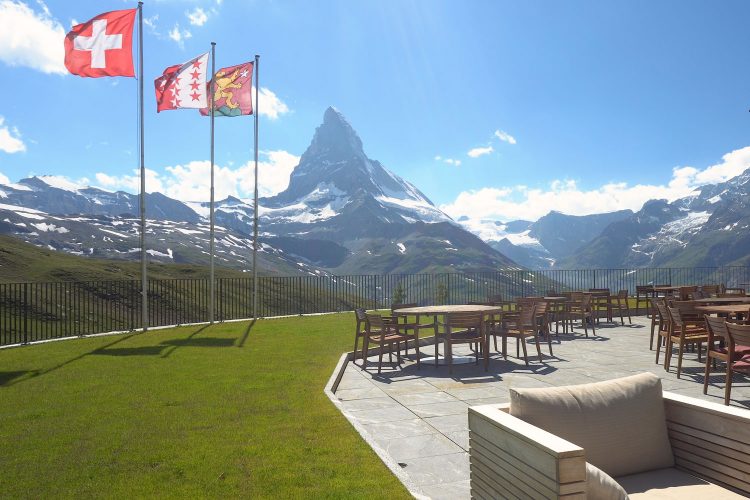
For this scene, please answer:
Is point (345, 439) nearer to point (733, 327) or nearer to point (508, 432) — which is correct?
point (508, 432)

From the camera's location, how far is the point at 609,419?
309 centimetres

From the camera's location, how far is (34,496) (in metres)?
3.81

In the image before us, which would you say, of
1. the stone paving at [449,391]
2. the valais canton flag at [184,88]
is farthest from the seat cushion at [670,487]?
the valais canton flag at [184,88]

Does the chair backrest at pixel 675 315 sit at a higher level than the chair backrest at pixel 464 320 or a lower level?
higher

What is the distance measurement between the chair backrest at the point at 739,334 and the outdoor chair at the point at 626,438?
290 cm

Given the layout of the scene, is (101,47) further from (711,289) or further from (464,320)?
(711,289)

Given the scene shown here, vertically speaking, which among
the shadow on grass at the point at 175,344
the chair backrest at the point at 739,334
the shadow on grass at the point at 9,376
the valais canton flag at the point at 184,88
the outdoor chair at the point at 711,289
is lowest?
the shadow on grass at the point at 9,376

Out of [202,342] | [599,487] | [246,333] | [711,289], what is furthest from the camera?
[711,289]

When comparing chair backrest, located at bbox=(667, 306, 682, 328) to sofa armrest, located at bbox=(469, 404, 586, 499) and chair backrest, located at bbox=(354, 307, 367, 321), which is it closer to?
chair backrest, located at bbox=(354, 307, 367, 321)

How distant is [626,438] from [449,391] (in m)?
4.08

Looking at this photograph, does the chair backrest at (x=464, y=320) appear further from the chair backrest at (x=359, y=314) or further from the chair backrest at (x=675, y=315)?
the chair backrest at (x=675, y=315)

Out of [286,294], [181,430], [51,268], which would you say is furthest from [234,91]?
[51,268]

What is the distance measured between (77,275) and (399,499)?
79.4m

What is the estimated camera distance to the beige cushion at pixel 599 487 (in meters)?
2.42
